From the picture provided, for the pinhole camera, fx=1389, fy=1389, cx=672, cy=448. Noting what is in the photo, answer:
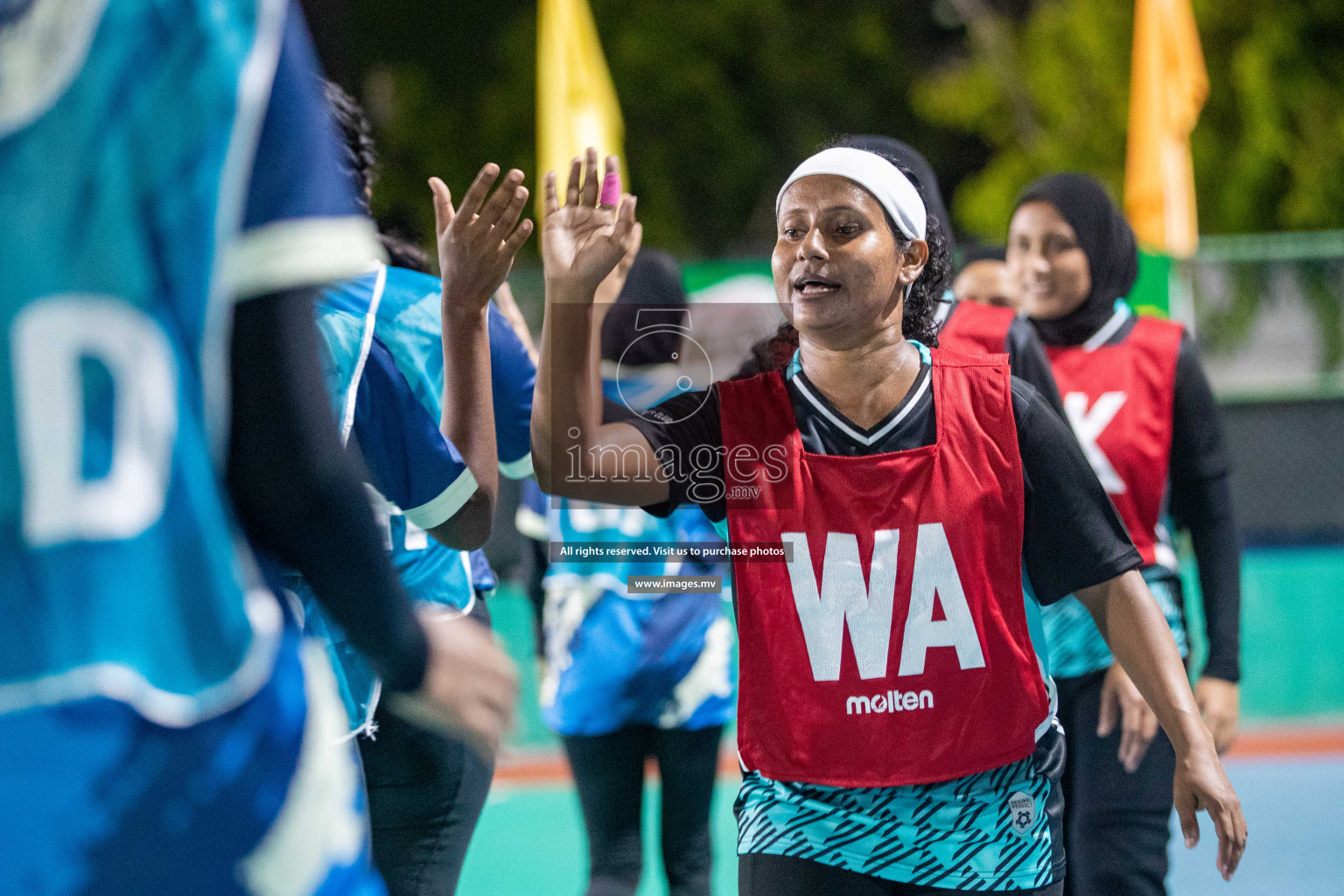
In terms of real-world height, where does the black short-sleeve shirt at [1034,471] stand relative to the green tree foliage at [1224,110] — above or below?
below

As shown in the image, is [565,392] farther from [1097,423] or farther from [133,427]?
[1097,423]

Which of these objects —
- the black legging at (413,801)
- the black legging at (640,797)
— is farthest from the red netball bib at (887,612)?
the black legging at (640,797)

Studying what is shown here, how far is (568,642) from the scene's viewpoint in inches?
150

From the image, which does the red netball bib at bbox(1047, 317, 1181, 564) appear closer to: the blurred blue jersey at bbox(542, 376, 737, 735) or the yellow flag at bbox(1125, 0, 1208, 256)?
the blurred blue jersey at bbox(542, 376, 737, 735)

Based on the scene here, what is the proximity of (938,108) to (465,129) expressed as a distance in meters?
8.07

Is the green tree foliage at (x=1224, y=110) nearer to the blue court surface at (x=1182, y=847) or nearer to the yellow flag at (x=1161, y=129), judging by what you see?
the yellow flag at (x=1161, y=129)

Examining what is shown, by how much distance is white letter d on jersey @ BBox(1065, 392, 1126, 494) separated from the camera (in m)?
3.43

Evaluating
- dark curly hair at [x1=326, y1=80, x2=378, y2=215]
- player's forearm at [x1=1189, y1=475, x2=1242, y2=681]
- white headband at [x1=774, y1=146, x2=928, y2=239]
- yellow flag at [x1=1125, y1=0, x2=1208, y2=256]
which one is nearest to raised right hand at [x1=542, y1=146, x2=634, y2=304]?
white headband at [x1=774, y1=146, x2=928, y2=239]

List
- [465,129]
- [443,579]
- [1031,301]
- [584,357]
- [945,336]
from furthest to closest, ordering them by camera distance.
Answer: [465,129] → [1031,301] → [945,336] → [443,579] → [584,357]

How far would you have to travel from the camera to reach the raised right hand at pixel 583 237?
2135mm

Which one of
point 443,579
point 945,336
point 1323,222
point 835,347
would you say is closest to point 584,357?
point 835,347

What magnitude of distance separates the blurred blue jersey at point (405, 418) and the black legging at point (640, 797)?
107cm

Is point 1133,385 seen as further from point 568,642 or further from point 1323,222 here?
point 1323,222

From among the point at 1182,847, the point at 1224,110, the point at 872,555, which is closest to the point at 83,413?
the point at 872,555
